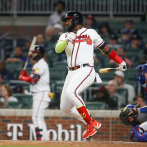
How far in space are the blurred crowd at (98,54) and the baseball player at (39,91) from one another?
0.79 meters

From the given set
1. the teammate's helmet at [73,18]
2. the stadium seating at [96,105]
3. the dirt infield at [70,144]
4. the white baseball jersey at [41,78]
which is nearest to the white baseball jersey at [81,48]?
the teammate's helmet at [73,18]

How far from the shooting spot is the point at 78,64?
16.4ft

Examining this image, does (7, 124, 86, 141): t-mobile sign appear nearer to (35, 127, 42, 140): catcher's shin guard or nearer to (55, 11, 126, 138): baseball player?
(35, 127, 42, 140): catcher's shin guard

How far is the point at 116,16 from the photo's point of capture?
39.6 feet

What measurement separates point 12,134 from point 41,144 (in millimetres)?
2686

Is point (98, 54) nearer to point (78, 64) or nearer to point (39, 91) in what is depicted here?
point (39, 91)

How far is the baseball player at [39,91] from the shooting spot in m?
6.87

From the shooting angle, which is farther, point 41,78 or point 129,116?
point 41,78

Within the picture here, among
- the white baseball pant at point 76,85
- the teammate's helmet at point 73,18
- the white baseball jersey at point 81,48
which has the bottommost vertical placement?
the white baseball pant at point 76,85

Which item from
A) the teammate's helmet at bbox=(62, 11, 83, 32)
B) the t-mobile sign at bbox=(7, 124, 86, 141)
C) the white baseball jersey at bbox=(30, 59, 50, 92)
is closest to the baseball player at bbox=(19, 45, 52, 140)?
the white baseball jersey at bbox=(30, 59, 50, 92)

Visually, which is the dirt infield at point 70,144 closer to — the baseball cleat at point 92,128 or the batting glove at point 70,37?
the baseball cleat at point 92,128

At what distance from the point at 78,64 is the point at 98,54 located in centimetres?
491

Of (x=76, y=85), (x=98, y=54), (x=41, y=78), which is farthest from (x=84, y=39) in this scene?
(x=98, y=54)

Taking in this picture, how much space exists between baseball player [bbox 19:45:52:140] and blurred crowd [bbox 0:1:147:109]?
79 centimetres
